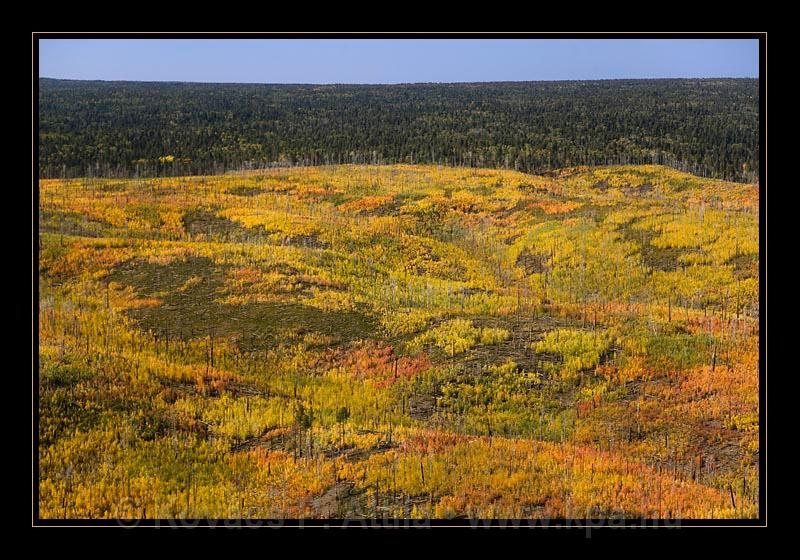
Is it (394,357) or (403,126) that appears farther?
(403,126)

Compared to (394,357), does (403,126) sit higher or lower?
higher

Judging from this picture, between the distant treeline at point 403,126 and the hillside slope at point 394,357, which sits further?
the distant treeline at point 403,126

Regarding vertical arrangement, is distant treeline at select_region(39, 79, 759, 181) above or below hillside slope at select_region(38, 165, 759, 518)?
above

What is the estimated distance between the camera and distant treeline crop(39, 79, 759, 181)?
2212 cm

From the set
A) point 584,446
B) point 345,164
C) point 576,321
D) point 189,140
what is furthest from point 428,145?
point 584,446

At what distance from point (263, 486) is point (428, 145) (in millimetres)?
16096

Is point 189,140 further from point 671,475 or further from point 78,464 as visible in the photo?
point 671,475

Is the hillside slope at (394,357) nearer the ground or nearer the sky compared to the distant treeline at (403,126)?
nearer the ground

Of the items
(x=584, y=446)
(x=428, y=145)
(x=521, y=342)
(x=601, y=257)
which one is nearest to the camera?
(x=584, y=446)

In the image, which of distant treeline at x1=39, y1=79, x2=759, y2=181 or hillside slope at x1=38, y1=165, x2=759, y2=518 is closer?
hillside slope at x1=38, y1=165, x2=759, y2=518

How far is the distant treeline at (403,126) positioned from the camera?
72.6 feet

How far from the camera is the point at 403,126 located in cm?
2725

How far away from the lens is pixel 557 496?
1316 cm

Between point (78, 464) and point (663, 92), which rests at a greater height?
point (663, 92)
